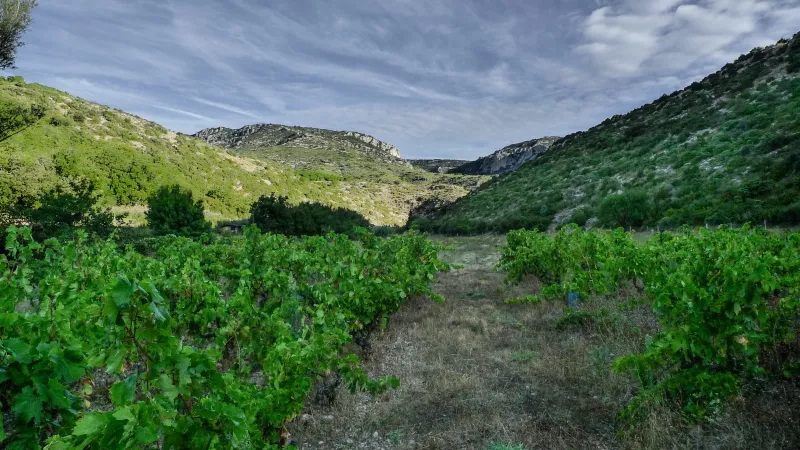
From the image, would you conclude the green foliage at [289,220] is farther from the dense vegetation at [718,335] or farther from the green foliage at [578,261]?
the dense vegetation at [718,335]

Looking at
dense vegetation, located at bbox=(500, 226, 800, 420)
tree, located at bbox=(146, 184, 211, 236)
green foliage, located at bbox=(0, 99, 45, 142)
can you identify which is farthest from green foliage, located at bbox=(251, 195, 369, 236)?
dense vegetation, located at bbox=(500, 226, 800, 420)

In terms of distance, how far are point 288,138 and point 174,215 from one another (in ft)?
341

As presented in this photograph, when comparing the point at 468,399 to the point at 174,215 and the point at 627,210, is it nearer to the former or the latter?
the point at 174,215

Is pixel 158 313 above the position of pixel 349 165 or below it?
below

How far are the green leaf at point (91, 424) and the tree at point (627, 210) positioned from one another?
22993 millimetres

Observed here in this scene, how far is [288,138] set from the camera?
117438mm

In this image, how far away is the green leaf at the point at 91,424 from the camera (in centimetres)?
147

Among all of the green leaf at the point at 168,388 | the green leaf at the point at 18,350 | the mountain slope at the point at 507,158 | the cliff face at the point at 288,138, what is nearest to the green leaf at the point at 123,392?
the green leaf at the point at 168,388

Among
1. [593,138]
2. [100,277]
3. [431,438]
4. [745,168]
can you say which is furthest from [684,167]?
[100,277]

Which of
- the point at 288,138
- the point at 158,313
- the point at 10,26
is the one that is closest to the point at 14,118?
the point at 10,26

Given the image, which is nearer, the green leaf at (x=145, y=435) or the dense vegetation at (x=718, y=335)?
the green leaf at (x=145, y=435)

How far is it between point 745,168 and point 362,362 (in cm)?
2276

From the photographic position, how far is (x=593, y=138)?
38.1 m

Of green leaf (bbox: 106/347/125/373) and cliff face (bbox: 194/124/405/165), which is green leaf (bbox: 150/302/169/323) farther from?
cliff face (bbox: 194/124/405/165)
